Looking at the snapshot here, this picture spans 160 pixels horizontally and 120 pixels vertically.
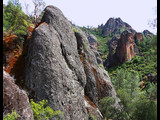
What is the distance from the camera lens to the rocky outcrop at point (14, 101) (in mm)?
6957

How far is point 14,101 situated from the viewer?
7344 millimetres

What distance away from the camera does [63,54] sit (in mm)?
15508

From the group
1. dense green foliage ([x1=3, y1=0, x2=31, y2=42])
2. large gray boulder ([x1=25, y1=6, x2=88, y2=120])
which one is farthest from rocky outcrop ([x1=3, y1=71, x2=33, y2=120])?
dense green foliage ([x1=3, y1=0, x2=31, y2=42])

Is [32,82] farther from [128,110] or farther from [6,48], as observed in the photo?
[128,110]

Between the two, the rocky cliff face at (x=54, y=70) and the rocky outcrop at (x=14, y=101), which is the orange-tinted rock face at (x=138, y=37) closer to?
the rocky cliff face at (x=54, y=70)

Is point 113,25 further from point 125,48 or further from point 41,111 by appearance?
point 41,111

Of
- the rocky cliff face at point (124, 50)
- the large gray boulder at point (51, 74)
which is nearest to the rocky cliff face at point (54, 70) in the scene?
the large gray boulder at point (51, 74)

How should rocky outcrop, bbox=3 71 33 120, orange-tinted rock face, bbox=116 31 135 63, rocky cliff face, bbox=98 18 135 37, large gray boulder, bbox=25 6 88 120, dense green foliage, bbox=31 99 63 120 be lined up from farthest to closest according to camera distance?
rocky cliff face, bbox=98 18 135 37 → orange-tinted rock face, bbox=116 31 135 63 → large gray boulder, bbox=25 6 88 120 → dense green foliage, bbox=31 99 63 120 → rocky outcrop, bbox=3 71 33 120

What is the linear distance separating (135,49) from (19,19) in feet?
292

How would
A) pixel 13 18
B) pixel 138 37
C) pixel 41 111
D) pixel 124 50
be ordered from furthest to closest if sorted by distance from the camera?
pixel 138 37 < pixel 124 50 < pixel 13 18 < pixel 41 111

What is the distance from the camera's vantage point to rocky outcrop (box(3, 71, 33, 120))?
696 cm

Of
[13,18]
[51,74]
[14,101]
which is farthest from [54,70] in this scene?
[13,18]

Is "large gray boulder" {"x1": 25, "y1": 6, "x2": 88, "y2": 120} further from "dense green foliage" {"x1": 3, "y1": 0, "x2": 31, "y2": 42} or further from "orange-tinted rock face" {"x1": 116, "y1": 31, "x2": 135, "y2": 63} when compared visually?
"orange-tinted rock face" {"x1": 116, "y1": 31, "x2": 135, "y2": 63}

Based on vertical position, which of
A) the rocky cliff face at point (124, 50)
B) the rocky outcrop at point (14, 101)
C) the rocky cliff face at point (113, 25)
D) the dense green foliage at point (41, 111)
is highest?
the rocky cliff face at point (113, 25)
